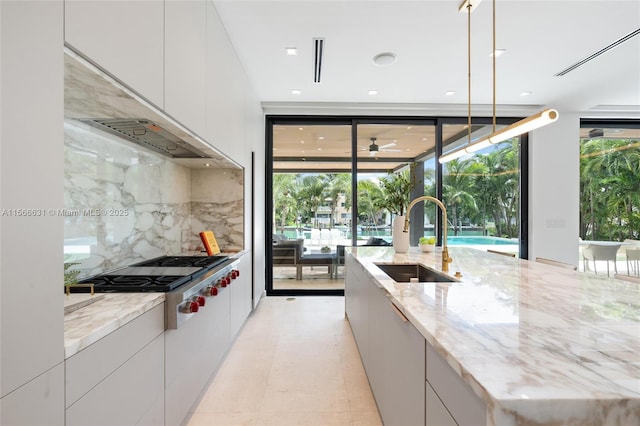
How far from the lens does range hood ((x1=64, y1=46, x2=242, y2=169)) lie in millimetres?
1088

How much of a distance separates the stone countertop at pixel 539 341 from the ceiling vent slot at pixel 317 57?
7.43 ft

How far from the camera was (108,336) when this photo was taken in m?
1.05

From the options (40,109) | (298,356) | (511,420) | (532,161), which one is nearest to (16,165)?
(40,109)

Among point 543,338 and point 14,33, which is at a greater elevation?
point 14,33

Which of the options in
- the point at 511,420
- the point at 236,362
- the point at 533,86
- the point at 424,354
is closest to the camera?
the point at 511,420

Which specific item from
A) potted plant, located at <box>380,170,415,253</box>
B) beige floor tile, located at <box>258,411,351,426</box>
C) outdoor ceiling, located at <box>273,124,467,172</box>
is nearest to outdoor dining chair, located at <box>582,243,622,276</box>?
outdoor ceiling, located at <box>273,124,467,172</box>

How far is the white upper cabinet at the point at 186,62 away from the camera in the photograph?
5.09 feet

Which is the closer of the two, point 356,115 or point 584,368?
point 584,368

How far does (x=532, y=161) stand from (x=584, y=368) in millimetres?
4796

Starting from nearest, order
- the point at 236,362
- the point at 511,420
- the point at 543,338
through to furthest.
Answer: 1. the point at 511,420
2. the point at 543,338
3. the point at 236,362

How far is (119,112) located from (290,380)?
2.05 meters

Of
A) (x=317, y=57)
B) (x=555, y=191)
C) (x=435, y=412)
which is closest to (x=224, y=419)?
(x=435, y=412)

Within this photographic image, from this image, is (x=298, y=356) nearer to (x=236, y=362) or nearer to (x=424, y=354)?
(x=236, y=362)

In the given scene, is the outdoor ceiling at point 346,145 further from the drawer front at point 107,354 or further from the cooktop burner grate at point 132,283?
the drawer front at point 107,354
